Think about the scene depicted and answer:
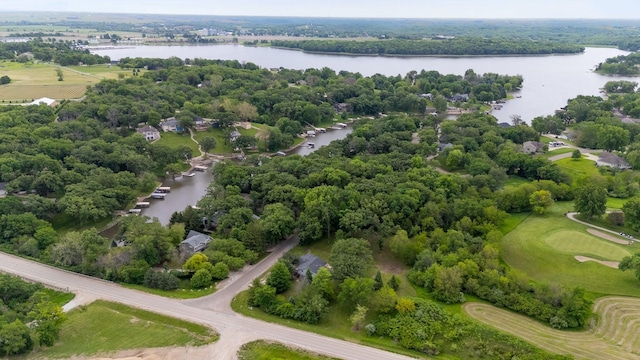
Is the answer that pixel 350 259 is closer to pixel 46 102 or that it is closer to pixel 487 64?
pixel 46 102

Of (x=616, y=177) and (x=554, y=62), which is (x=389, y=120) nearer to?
(x=616, y=177)

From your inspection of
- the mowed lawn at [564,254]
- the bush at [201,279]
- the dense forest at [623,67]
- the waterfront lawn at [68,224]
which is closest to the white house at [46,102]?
the waterfront lawn at [68,224]

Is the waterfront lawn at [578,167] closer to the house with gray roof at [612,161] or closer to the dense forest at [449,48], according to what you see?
the house with gray roof at [612,161]

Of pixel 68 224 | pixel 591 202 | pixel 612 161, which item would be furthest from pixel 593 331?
pixel 68 224

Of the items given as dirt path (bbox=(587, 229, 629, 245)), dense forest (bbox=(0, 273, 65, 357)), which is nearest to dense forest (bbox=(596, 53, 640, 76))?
dirt path (bbox=(587, 229, 629, 245))

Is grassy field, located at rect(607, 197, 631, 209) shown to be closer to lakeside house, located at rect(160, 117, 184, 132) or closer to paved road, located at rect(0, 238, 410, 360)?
paved road, located at rect(0, 238, 410, 360)

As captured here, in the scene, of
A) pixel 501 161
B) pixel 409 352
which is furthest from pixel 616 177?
pixel 409 352
